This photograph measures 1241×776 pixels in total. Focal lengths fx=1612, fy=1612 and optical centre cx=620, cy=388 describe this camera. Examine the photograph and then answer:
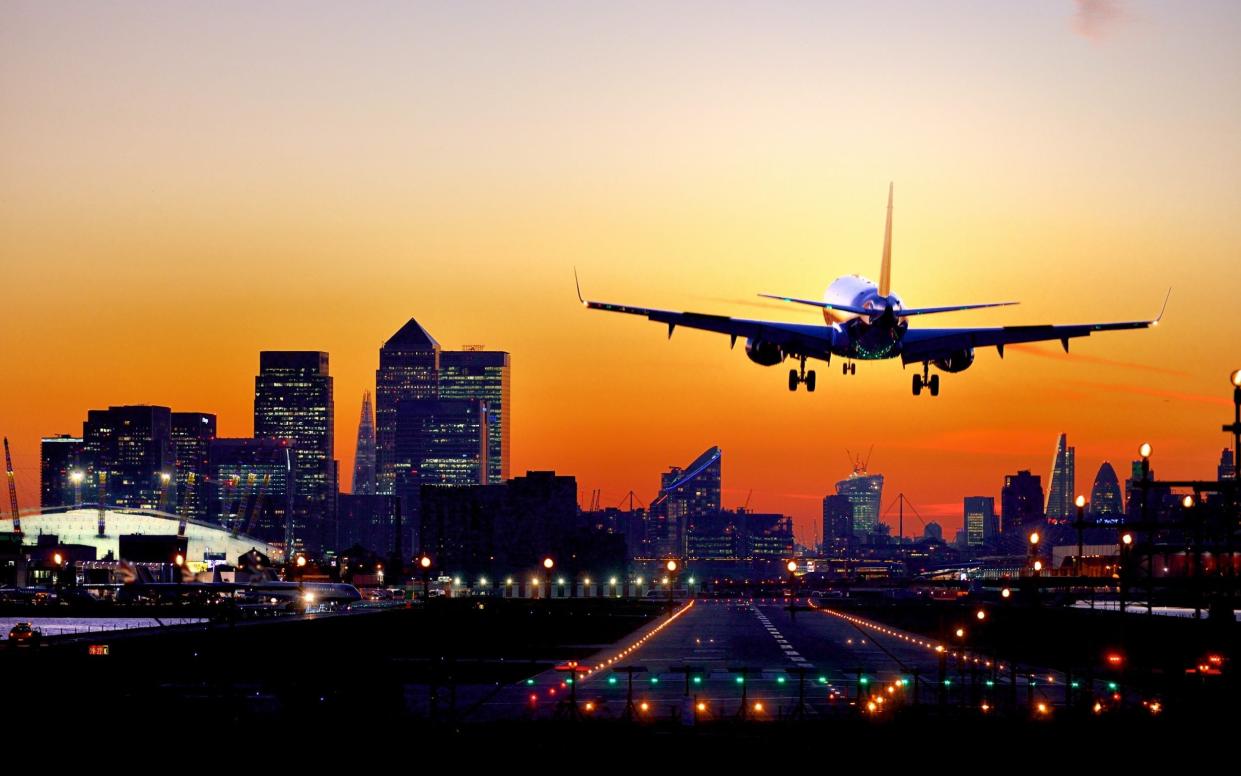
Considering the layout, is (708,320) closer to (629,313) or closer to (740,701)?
(629,313)

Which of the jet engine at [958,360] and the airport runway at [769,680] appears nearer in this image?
the airport runway at [769,680]

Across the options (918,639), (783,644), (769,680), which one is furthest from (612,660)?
(918,639)

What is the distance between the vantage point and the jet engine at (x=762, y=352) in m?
86.4

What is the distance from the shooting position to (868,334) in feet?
272

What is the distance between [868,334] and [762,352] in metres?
6.63

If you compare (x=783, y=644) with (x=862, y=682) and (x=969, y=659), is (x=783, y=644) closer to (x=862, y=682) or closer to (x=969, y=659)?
(x=969, y=659)

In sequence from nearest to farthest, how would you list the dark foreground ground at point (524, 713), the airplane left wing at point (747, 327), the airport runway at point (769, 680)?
the dark foreground ground at point (524, 713)
the airport runway at point (769, 680)
the airplane left wing at point (747, 327)

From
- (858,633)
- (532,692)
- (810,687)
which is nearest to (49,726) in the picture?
(532,692)

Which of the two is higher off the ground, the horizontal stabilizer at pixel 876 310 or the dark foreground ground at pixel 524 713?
the horizontal stabilizer at pixel 876 310

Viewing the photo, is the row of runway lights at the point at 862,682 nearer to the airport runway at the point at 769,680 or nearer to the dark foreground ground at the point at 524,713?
the airport runway at the point at 769,680

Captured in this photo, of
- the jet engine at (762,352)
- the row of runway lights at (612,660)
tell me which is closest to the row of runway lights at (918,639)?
the row of runway lights at (612,660)

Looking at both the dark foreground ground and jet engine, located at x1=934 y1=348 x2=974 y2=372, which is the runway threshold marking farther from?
jet engine, located at x1=934 y1=348 x2=974 y2=372

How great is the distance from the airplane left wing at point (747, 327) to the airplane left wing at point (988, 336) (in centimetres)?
455

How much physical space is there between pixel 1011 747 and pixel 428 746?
18894mm
